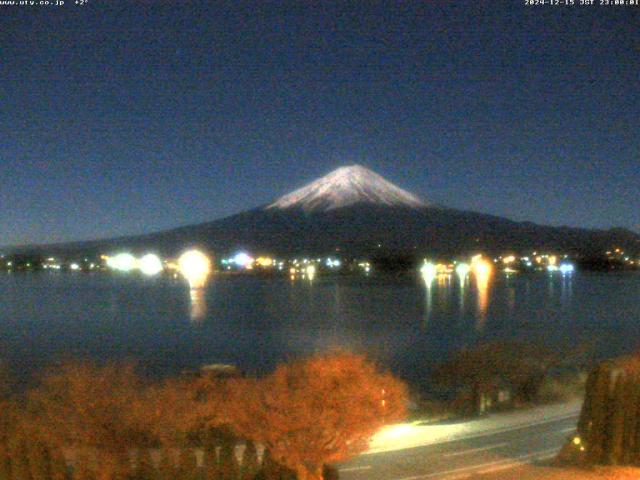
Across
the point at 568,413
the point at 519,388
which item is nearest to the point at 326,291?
the point at 519,388

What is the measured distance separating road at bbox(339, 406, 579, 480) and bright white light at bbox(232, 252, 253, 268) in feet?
203

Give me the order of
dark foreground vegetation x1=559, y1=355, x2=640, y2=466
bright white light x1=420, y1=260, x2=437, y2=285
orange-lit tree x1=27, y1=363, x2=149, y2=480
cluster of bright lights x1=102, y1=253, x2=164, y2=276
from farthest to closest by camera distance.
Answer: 1. cluster of bright lights x1=102, y1=253, x2=164, y2=276
2. bright white light x1=420, y1=260, x2=437, y2=285
3. dark foreground vegetation x1=559, y1=355, x2=640, y2=466
4. orange-lit tree x1=27, y1=363, x2=149, y2=480

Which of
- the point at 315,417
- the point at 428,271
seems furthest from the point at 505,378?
the point at 428,271

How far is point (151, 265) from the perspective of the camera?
266 feet

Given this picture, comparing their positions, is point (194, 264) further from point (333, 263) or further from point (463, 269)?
point (463, 269)

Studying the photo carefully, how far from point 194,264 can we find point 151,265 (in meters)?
6.43

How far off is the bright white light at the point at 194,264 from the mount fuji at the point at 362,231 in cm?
219

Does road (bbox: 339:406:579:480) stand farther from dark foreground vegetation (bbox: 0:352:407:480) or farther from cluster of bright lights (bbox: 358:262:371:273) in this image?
cluster of bright lights (bbox: 358:262:371:273)

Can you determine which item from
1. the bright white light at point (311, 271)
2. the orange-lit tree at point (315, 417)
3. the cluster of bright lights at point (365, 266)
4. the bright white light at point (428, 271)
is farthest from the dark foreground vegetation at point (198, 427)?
the cluster of bright lights at point (365, 266)

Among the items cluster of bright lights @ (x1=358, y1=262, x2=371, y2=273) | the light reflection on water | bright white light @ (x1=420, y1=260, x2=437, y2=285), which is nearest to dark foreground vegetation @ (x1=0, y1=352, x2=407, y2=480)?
the light reflection on water

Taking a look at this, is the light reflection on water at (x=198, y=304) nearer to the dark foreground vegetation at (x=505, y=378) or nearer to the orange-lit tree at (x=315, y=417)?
the dark foreground vegetation at (x=505, y=378)

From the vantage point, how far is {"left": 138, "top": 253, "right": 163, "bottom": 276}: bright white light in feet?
263

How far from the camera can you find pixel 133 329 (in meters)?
33.8

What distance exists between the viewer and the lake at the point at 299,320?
86.4 feet
